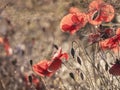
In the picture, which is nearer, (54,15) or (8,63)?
(8,63)

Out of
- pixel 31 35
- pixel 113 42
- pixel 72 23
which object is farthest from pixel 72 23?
pixel 31 35

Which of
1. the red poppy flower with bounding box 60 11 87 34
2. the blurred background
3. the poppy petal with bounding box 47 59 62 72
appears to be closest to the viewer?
the poppy petal with bounding box 47 59 62 72

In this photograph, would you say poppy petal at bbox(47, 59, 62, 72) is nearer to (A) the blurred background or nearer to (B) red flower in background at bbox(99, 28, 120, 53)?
(B) red flower in background at bbox(99, 28, 120, 53)

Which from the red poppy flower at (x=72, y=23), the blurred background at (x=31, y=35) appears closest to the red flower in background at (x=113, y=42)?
the red poppy flower at (x=72, y=23)

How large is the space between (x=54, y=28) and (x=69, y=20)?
1.86 meters

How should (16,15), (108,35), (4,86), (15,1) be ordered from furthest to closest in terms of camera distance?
1. (15,1)
2. (16,15)
3. (4,86)
4. (108,35)

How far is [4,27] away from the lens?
13.3ft

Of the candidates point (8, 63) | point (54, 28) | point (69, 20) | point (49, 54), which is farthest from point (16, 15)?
point (69, 20)

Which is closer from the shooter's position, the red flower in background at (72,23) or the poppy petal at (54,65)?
the poppy petal at (54,65)

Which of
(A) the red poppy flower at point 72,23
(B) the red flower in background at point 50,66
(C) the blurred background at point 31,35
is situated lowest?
(C) the blurred background at point 31,35

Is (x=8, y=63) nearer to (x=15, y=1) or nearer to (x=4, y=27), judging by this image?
(x=4, y=27)

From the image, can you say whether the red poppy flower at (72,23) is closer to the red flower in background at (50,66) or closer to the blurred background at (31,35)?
the red flower in background at (50,66)

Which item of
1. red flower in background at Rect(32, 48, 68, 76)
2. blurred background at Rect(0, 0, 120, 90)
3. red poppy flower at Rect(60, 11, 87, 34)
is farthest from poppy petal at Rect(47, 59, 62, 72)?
blurred background at Rect(0, 0, 120, 90)

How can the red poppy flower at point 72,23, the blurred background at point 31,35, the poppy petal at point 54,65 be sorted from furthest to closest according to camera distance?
the blurred background at point 31,35, the red poppy flower at point 72,23, the poppy petal at point 54,65
